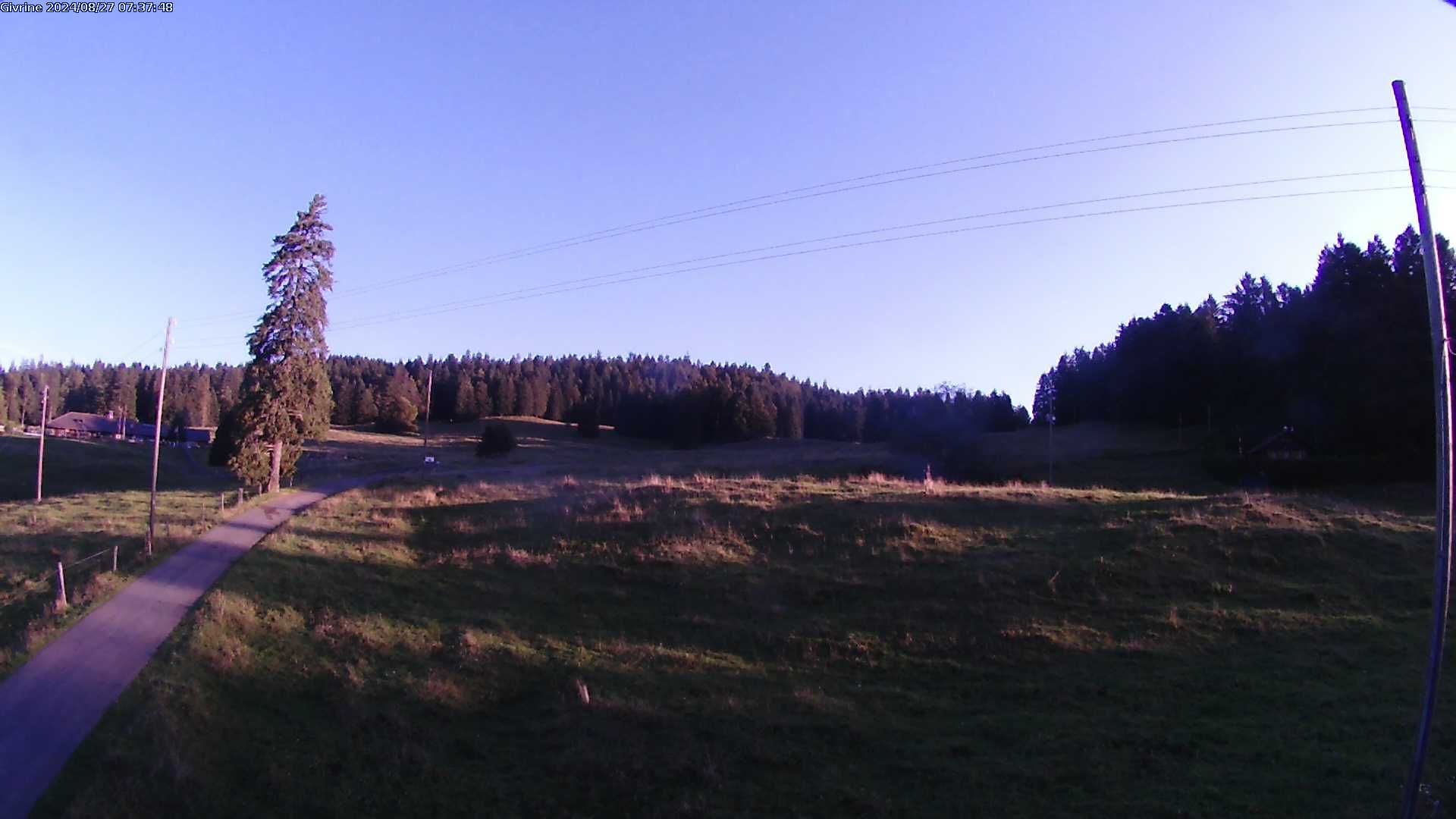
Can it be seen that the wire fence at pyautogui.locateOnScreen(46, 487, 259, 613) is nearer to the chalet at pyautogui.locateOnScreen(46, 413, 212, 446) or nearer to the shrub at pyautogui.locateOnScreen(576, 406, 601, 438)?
the chalet at pyautogui.locateOnScreen(46, 413, 212, 446)

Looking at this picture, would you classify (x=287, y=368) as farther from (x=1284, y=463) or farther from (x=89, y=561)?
(x=1284, y=463)

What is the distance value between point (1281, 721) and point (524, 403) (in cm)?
12489

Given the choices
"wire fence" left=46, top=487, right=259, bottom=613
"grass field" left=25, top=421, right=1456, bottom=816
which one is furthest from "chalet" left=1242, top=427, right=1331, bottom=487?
"wire fence" left=46, top=487, right=259, bottom=613

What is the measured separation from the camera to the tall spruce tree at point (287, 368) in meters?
41.0

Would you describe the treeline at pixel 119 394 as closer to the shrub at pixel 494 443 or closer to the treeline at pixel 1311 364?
the shrub at pixel 494 443

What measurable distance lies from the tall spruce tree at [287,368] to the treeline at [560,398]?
140 ft

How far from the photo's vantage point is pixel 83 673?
1478 centimetres

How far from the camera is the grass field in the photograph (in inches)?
416

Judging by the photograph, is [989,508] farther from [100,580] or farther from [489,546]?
[100,580]

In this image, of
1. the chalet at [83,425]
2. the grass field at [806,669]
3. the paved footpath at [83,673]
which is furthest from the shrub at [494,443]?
the chalet at [83,425]

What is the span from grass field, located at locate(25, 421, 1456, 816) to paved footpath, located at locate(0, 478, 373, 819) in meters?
0.44

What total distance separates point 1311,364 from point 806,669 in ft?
170

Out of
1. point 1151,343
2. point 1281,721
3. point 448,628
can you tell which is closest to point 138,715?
point 448,628

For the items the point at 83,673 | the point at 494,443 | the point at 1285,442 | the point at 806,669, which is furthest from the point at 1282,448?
the point at 494,443
